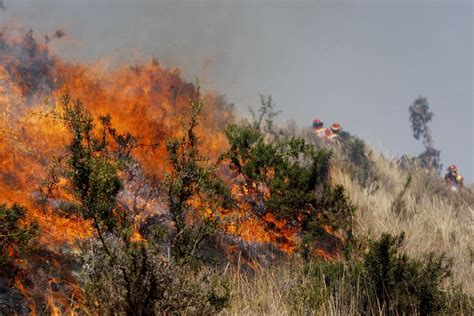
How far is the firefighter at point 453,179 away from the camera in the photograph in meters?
13.3

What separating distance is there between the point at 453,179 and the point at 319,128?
529 cm

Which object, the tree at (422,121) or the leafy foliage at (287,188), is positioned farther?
the tree at (422,121)

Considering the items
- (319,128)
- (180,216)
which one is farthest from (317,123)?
(180,216)

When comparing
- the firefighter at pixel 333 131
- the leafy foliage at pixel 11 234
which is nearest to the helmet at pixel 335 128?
the firefighter at pixel 333 131

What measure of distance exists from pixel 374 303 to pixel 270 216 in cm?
296

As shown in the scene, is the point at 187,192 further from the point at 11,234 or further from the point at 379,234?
the point at 379,234

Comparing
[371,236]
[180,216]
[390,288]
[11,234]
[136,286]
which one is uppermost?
[371,236]

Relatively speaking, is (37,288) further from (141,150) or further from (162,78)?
(162,78)

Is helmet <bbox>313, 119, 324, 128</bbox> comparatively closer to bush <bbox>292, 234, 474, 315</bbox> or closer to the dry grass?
the dry grass

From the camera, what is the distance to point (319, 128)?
15.7m

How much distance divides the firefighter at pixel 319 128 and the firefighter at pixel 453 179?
4769 mm

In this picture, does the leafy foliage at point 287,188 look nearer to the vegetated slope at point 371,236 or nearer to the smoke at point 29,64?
the vegetated slope at point 371,236

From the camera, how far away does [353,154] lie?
1324 cm

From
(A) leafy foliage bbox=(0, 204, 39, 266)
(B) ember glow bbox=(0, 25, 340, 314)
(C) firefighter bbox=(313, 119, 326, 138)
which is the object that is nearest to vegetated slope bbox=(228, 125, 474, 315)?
(B) ember glow bbox=(0, 25, 340, 314)
